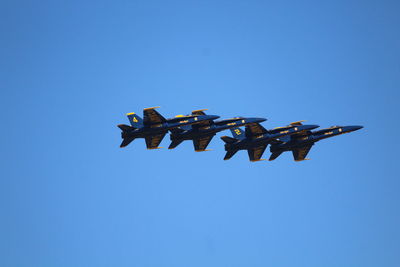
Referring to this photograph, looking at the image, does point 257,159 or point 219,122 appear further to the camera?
point 257,159

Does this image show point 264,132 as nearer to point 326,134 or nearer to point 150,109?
point 326,134

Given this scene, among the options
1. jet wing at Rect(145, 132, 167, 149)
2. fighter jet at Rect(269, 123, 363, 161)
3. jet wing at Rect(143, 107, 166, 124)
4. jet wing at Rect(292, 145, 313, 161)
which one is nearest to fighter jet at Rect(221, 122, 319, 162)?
fighter jet at Rect(269, 123, 363, 161)

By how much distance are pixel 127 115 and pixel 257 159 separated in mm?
27661

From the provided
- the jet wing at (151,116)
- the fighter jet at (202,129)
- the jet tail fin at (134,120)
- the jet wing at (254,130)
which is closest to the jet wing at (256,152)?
the jet wing at (254,130)

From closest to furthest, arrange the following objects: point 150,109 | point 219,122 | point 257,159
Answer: point 150,109, point 219,122, point 257,159

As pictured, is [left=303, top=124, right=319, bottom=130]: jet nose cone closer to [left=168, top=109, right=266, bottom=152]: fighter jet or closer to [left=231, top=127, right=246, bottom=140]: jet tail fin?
[left=168, top=109, right=266, bottom=152]: fighter jet

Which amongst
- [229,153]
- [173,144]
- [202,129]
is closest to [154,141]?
[173,144]

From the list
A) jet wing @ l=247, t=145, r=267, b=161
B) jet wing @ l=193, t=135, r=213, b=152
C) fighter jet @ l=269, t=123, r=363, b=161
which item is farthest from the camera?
jet wing @ l=247, t=145, r=267, b=161

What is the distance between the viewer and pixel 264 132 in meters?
125

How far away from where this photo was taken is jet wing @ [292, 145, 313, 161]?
435 ft

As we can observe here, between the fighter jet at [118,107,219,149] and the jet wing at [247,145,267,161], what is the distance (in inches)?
595

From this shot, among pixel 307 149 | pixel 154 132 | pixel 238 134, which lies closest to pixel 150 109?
pixel 154 132

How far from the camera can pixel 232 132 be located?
426 ft

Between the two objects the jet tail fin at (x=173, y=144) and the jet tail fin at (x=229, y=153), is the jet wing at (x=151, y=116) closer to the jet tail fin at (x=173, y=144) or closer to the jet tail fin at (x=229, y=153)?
the jet tail fin at (x=173, y=144)
